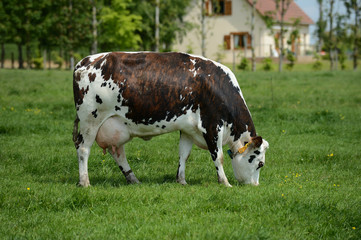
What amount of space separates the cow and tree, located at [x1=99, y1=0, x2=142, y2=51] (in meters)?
39.7

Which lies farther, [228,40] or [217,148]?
[228,40]

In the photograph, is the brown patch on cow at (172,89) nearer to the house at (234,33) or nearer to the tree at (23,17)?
the tree at (23,17)

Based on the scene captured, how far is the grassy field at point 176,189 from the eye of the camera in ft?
18.8

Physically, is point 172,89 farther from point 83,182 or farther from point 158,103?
point 83,182

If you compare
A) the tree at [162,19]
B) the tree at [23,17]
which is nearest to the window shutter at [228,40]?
the tree at [162,19]

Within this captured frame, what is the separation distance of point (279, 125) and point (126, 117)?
21.0 ft

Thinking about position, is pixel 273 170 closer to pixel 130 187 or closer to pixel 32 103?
pixel 130 187

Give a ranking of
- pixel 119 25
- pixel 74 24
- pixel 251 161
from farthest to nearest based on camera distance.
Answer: pixel 119 25 → pixel 74 24 → pixel 251 161

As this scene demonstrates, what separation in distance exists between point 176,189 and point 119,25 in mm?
41772

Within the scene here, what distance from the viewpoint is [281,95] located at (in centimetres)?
1920

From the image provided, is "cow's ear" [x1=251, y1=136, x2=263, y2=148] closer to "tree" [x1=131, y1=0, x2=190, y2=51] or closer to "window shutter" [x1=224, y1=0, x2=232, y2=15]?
"tree" [x1=131, y1=0, x2=190, y2=51]

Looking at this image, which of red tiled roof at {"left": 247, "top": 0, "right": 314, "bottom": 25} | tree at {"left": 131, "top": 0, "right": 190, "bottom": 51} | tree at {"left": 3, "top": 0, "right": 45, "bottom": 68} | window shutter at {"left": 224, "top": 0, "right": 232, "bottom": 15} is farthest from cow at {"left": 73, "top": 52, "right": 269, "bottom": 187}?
window shutter at {"left": 224, "top": 0, "right": 232, "bottom": 15}

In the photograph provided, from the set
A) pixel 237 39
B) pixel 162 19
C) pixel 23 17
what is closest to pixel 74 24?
pixel 23 17

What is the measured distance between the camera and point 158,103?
777 cm
